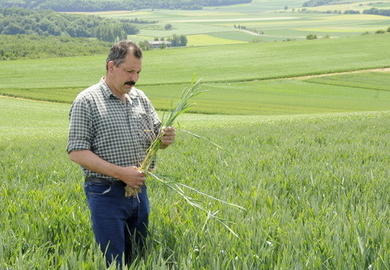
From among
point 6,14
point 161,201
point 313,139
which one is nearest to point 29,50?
point 6,14

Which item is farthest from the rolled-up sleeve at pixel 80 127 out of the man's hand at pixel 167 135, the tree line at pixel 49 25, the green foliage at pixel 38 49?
the tree line at pixel 49 25

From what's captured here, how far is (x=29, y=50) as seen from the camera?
8056 cm

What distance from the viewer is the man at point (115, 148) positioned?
4078 mm

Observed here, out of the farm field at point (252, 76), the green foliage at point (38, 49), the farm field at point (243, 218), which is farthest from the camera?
the green foliage at point (38, 49)

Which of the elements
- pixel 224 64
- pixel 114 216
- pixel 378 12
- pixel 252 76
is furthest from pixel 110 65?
pixel 378 12

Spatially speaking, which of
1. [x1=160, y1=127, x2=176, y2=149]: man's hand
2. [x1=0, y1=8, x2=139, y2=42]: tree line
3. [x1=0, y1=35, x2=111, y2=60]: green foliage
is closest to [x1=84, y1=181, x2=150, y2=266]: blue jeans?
[x1=160, y1=127, x2=176, y2=149]: man's hand

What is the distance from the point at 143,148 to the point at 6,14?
466 ft

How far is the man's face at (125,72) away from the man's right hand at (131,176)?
64 cm

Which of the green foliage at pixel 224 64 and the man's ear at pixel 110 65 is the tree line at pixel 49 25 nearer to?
the green foliage at pixel 224 64

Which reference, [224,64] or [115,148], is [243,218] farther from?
[224,64]

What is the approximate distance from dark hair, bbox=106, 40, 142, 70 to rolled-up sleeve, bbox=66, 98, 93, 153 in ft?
1.35

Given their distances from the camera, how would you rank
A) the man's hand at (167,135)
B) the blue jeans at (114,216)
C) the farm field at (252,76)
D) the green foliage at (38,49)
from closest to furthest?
the blue jeans at (114,216) < the man's hand at (167,135) < the farm field at (252,76) < the green foliage at (38,49)

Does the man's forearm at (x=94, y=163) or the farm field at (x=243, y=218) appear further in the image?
the man's forearm at (x=94, y=163)

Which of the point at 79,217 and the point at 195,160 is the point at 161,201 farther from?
the point at 195,160
